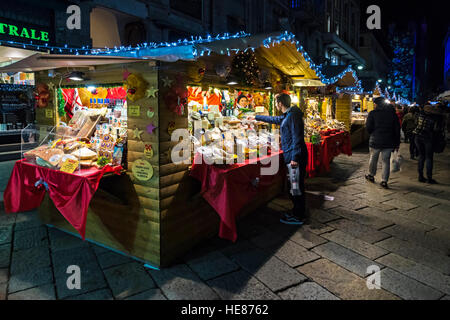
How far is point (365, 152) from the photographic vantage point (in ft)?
38.4

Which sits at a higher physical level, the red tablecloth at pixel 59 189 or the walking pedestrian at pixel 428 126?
the walking pedestrian at pixel 428 126

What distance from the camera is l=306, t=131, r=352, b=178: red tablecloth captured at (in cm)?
636

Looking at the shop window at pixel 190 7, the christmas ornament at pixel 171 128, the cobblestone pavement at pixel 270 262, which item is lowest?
the cobblestone pavement at pixel 270 262

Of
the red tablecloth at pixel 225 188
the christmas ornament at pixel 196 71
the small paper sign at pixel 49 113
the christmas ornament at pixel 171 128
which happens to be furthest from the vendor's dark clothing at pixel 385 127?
the small paper sign at pixel 49 113

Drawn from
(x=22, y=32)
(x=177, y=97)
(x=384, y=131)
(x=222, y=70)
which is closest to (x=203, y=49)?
(x=177, y=97)

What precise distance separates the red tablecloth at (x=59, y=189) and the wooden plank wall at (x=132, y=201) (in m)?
0.23

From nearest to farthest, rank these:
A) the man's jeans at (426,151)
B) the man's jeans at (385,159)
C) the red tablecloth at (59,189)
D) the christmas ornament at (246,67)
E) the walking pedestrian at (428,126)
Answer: the red tablecloth at (59,189) → the christmas ornament at (246,67) → the man's jeans at (385,159) → the walking pedestrian at (428,126) → the man's jeans at (426,151)

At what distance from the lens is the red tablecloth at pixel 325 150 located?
636cm

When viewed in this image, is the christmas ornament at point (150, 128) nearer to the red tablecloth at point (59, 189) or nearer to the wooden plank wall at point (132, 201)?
the wooden plank wall at point (132, 201)

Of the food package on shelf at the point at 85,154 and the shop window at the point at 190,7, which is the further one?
the shop window at the point at 190,7

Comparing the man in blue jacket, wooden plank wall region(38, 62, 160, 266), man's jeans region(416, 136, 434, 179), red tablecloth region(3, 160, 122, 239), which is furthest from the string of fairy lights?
man's jeans region(416, 136, 434, 179)

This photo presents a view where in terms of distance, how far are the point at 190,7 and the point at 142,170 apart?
35.3 ft

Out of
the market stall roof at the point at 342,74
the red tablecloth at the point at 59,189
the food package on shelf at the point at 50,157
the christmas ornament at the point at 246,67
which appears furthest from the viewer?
the market stall roof at the point at 342,74
